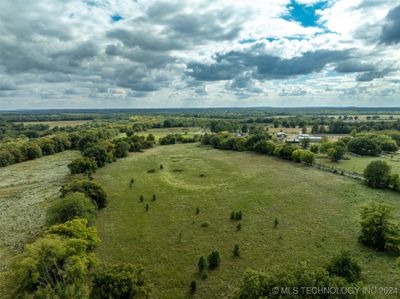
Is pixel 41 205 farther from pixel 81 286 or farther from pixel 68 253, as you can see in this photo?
pixel 81 286

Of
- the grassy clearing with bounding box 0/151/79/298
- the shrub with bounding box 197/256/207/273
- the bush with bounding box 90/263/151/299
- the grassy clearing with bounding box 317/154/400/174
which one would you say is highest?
the bush with bounding box 90/263/151/299

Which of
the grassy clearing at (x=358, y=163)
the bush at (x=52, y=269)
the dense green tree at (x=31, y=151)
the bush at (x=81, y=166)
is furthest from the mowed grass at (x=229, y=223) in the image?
the dense green tree at (x=31, y=151)

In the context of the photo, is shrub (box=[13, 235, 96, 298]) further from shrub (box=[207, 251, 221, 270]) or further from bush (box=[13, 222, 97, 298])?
shrub (box=[207, 251, 221, 270])

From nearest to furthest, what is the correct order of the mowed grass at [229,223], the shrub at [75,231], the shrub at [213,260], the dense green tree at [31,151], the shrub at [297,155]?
1. the shrub at [75,231]
2. the mowed grass at [229,223]
3. the shrub at [213,260]
4. the shrub at [297,155]
5. the dense green tree at [31,151]

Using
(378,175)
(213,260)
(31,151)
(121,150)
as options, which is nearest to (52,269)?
(213,260)

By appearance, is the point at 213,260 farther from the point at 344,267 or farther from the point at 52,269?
the point at 52,269

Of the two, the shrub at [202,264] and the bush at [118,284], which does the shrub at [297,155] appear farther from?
the bush at [118,284]

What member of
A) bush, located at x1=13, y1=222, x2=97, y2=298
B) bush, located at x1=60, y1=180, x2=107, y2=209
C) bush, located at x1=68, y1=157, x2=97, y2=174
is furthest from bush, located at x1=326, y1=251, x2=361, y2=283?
bush, located at x1=68, y1=157, x2=97, y2=174
